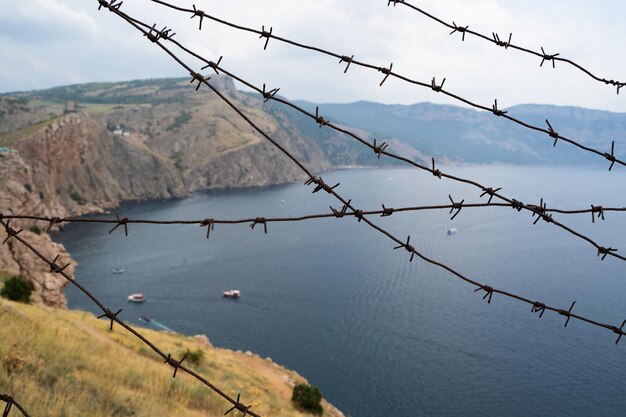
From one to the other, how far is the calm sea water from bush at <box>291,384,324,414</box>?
869 cm

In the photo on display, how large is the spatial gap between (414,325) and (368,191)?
385 feet

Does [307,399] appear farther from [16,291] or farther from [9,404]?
[9,404]

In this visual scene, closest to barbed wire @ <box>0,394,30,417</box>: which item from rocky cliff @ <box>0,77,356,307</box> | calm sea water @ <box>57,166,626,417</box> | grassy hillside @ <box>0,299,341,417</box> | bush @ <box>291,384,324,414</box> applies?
grassy hillside @ <box>0,299,341,417</box>

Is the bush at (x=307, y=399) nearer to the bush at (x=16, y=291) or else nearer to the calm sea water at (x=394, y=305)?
the calm sea water at (x=394, y=305)

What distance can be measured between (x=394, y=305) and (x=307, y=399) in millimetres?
33011

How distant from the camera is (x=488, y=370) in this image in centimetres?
4747

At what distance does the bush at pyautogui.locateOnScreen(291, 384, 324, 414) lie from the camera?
32650mm

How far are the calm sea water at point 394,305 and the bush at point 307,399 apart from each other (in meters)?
8.69

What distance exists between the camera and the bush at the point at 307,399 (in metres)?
32.7

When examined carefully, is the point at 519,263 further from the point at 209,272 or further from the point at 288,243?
the point at 209,272

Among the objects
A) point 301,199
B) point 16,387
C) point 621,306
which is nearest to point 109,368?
point 16,387

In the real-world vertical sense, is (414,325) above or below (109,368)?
below

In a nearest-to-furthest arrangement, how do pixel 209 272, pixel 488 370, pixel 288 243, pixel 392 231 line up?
pixel 488 370
pixel 209 272
pixel 288 243
pixel 392 231

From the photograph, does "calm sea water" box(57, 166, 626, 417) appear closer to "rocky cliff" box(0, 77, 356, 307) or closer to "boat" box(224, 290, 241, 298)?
"boat" box(224, 290, 241, 298)
